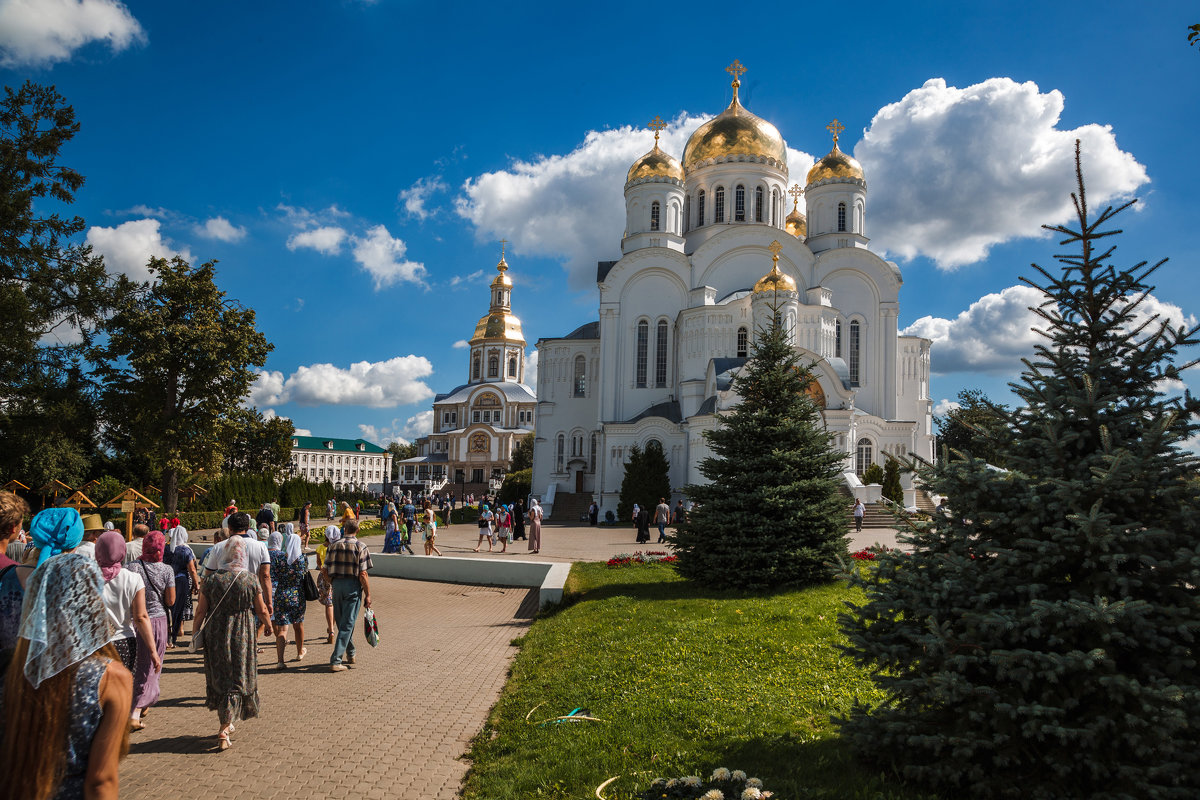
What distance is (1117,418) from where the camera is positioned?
4.16 metres

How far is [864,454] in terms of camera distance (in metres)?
33.2

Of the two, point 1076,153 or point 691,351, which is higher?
point 691,351

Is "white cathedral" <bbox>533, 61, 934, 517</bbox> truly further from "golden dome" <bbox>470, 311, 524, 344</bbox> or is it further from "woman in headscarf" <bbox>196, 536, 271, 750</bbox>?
"golden dome" <bbox>470, 311, 524, 344</bbox>

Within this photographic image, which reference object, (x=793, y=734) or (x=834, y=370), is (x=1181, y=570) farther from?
(x=834, y=370)

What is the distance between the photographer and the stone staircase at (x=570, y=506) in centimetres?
3791

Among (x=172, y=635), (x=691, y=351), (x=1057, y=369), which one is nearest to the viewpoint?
(x=1057, y=369)

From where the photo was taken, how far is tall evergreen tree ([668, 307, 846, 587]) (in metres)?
11.4

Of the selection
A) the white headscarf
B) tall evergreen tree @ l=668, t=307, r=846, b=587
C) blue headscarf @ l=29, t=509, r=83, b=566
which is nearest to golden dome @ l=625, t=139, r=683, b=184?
tall evergreen tree @ l=668, t=307, r=846, b=587

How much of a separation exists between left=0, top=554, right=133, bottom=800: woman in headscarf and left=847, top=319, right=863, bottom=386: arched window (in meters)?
36.6

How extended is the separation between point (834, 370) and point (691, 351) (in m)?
6.59

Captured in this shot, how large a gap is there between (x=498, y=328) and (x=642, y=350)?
47.1 m

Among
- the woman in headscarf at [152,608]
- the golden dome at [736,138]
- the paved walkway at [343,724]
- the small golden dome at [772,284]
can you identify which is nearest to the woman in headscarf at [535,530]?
the paved walkway at [343,724]

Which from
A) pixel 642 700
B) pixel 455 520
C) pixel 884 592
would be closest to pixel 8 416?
A: pixel 455 520

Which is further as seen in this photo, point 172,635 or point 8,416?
point 8,416
